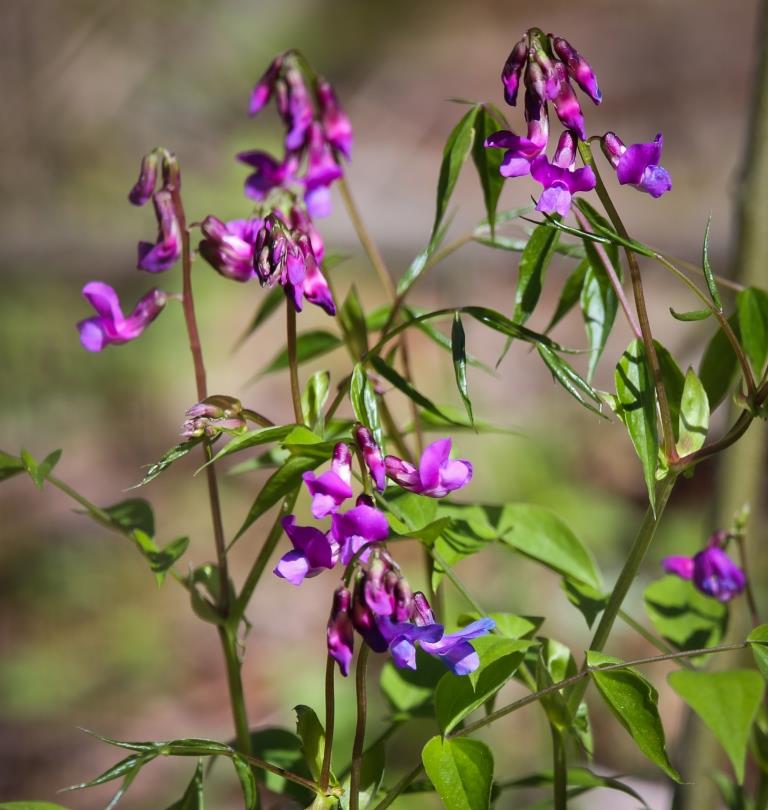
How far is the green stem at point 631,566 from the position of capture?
764mm

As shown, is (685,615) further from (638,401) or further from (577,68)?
(577,68)

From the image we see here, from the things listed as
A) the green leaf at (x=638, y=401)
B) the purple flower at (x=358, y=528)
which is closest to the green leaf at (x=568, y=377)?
the green leaf at (x=638, y=401)

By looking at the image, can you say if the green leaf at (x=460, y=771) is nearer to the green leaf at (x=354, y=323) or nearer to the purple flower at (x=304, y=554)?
the purple flower at (x=304, y=554)

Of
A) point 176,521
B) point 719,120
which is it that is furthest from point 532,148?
point 719,120

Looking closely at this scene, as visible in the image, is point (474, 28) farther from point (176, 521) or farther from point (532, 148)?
point (532, 148)

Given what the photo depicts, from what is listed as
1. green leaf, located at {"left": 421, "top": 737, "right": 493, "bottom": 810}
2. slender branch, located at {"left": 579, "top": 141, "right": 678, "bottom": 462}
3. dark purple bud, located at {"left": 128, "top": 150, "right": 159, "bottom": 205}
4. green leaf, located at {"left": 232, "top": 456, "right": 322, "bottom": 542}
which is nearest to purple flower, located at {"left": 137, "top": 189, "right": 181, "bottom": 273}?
dark purple bud, located at {"left": 128, "top": 150, "right": 159, "bottom": 205}

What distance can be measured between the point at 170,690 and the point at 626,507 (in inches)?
55.3

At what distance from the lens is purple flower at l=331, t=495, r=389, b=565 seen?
0.68 meters

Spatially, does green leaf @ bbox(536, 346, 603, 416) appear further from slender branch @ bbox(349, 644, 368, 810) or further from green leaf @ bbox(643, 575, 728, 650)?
green leaf @ bbox(643, 575, 728, 650)

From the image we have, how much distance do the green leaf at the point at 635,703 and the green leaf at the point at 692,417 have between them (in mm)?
170

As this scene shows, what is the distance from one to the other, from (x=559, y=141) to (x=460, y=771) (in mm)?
430

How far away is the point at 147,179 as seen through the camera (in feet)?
2.95

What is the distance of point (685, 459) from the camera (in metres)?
0.77

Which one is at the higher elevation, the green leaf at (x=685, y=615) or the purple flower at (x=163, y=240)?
the purple flower at (x=163, y=240)
